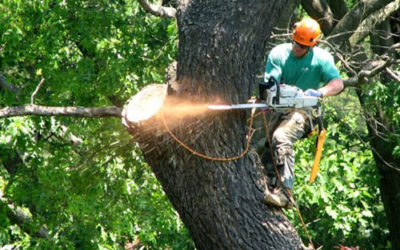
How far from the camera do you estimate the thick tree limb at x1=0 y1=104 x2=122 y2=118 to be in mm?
6916

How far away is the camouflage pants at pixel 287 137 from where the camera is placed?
578cm

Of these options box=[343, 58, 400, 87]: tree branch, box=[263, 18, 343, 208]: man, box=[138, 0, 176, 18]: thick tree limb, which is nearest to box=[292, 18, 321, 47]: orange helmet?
box=[263, 18, 343, 208]: man

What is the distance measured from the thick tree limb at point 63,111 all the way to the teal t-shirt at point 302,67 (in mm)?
1534

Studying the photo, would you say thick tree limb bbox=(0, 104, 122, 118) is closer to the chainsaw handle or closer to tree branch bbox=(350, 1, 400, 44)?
the chainsaw handle

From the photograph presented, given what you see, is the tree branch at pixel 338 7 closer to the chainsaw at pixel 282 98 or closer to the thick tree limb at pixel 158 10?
the thick tree limb at pixel 158 10

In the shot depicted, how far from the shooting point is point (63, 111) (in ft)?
24.0

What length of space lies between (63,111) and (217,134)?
2735 millimetres

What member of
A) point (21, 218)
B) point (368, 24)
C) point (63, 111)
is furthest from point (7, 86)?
point (368, 24)

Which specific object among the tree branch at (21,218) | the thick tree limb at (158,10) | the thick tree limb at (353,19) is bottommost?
the tree branch at (21,218)

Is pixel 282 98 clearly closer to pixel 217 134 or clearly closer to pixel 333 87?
pixel 333 87

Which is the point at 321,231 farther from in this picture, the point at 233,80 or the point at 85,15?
the point at 233,80

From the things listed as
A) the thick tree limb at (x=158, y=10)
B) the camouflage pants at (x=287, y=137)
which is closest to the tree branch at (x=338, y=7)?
the thick tree limb at (x=158, y=10)

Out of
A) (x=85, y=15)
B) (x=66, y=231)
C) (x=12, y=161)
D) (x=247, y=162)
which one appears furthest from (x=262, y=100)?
(x=12, y=161)

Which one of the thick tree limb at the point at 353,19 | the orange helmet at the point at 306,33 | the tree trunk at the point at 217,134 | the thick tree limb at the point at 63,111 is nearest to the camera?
the tree trunk at the point at 217,134
